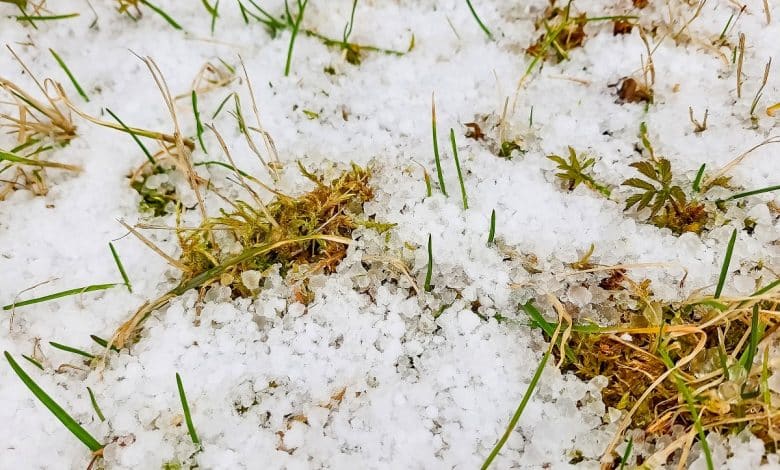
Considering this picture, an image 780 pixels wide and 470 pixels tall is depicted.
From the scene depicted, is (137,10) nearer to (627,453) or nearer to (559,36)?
(559,36)

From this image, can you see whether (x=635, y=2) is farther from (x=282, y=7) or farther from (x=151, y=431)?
(x=151, y=431)

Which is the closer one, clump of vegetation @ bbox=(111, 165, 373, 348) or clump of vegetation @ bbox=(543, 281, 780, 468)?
clump of vegetation @ bbox=(543, 281, 780, 468)

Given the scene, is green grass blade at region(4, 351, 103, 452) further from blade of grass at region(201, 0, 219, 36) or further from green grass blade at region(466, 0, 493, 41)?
green grass blade at region(466, 0, 493, 41)

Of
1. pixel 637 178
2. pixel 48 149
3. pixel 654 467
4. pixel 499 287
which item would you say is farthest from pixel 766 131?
pixel 48 149

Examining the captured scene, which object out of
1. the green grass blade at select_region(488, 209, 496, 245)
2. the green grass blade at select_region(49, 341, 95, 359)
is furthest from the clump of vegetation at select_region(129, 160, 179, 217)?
the green grass blade at select_region(488, 209, 496, 245)

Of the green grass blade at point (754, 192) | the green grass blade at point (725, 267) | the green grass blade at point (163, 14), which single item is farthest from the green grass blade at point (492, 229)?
the green grass blade at point (163, 14)

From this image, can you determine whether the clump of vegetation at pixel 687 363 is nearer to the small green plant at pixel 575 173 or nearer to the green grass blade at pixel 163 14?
the small green plant at pixel 575 173
